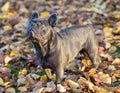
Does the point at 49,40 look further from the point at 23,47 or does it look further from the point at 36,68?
the point at 23,47

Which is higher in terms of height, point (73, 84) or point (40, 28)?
point (40, 28)

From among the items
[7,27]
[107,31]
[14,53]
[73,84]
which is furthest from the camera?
[7,27]

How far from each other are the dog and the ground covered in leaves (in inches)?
8.7

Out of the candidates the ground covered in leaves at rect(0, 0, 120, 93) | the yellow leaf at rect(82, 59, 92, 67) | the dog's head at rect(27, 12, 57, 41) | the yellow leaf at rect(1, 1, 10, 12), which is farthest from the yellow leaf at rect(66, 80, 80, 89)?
the yellow leaf at rect(1, 1, 10, 12)

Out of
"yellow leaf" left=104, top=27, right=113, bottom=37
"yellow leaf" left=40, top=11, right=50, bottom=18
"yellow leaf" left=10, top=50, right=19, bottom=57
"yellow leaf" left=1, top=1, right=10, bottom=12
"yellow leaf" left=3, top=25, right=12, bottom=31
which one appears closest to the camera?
"yellow leaf" left=10, top=50, right=19, bottom=57

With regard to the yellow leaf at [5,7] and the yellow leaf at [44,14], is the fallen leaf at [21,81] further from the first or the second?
the yellow leaf at [5,7]

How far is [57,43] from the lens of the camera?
4793 mm

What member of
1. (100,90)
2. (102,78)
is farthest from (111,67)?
(100,90)

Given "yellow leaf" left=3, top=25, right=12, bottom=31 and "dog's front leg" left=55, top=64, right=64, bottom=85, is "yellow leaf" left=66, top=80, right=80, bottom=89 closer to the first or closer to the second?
"dog's front leg" left=55, top=64, right=64, bottom=85

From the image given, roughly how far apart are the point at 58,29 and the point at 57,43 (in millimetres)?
2452

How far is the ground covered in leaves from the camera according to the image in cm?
496

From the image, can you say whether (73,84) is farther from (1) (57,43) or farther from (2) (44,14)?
(2) (44,14)

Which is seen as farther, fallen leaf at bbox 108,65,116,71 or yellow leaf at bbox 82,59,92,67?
yellow leaf at bbox 82,59,92,67

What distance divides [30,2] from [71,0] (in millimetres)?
887
